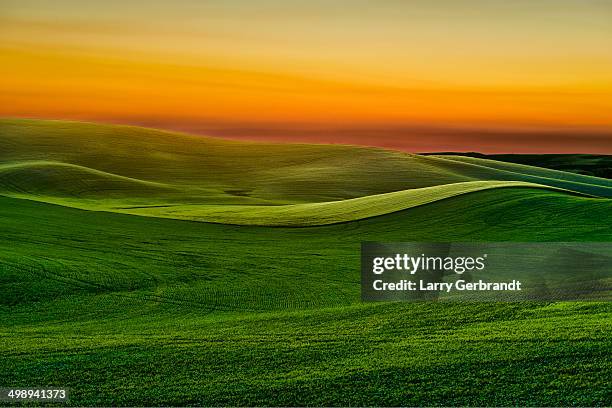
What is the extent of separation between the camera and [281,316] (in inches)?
396

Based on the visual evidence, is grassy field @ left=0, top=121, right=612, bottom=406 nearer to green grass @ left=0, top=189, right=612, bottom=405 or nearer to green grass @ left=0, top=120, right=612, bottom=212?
green grass @ left=0, top=189, right=612, bottom=405

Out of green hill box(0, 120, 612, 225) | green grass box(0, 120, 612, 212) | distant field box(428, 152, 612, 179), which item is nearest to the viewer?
green hill box(0, 120, 612, 225)

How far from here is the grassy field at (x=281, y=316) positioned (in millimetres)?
6559

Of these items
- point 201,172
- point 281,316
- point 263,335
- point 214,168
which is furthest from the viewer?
point 214,168

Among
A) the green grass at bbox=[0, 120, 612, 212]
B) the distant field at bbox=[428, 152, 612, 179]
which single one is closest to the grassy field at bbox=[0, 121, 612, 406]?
the green grass at bbox=[0, 120, 612, 212]

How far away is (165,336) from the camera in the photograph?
8633mm

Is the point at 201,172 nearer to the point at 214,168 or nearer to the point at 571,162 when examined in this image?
the point at 214,168

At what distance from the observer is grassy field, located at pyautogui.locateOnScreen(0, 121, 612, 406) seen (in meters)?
6.56

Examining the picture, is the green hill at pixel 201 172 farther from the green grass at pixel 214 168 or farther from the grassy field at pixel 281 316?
the grassy field at pixel 281 316

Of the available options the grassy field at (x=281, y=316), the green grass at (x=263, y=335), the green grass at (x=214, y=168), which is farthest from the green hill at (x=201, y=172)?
the green grass at (x=263, y=335)

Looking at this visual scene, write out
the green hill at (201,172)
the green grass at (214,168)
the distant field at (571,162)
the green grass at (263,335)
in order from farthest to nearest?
the distant field at (571,162) → the green grass at (214,168) → the green hill at (201,172) → the green grass at (263,335)

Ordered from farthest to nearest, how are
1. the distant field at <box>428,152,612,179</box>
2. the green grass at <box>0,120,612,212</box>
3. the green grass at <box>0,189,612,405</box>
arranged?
the distant field at <box>428,152,612,179</box> < the green grass at <box>0,120,612,212</box> < the green grass at <box>0,189,612,405</box>

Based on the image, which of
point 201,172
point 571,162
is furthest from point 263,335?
point 571,162

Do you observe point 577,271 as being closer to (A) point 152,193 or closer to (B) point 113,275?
(B) point 113,275
